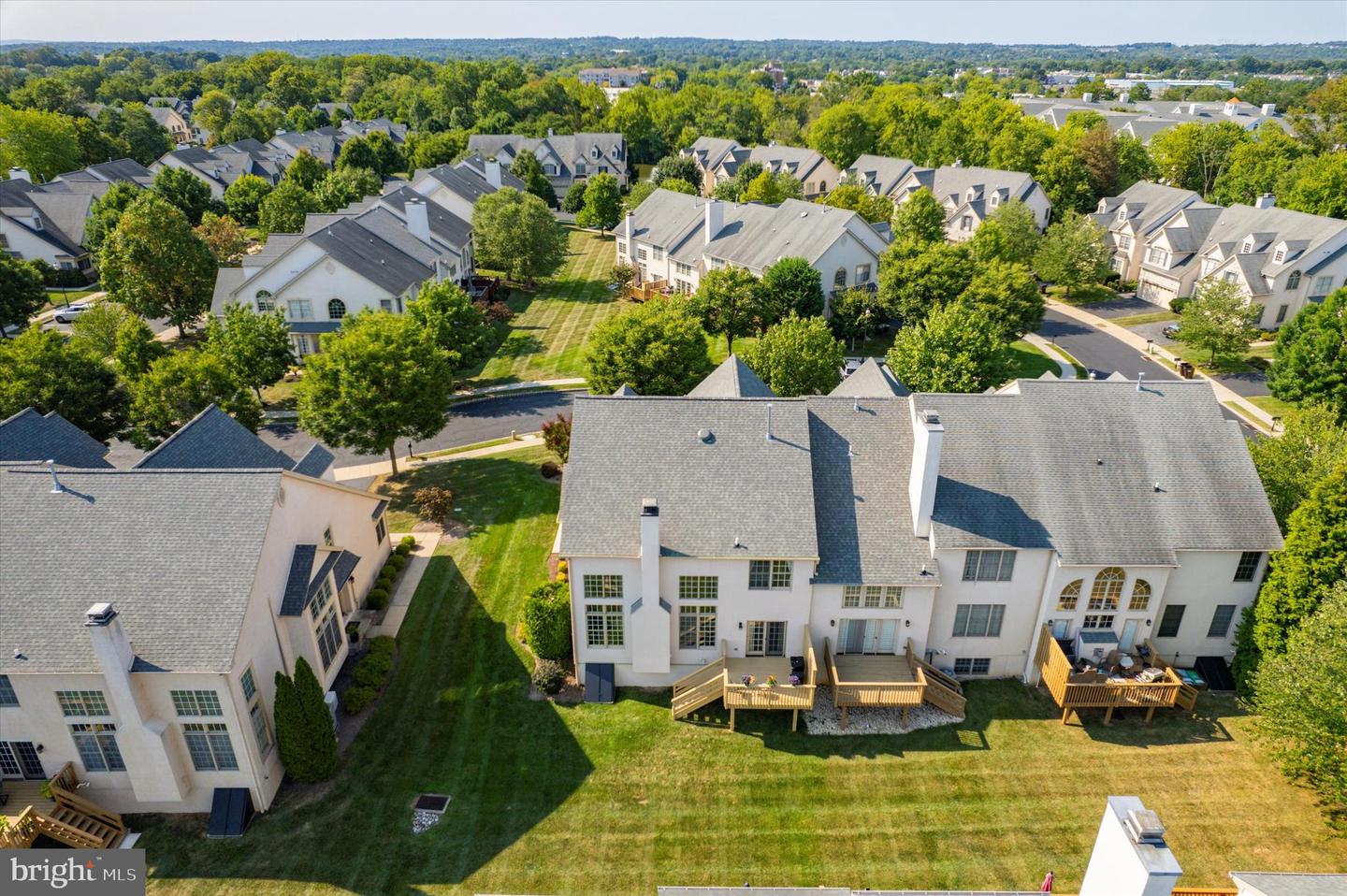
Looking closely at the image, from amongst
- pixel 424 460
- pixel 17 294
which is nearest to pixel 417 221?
pixel 17 294

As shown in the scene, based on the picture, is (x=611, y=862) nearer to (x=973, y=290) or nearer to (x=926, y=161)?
(x=973, y=290)

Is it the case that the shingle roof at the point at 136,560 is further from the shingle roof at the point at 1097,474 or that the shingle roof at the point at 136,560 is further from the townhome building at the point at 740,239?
the townhome building at the point at 740,239

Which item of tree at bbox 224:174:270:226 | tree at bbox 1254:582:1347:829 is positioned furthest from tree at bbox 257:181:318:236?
tree at bbox 1254:582:1347:829

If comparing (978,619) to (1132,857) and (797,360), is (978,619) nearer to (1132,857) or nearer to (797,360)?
(1132,857)

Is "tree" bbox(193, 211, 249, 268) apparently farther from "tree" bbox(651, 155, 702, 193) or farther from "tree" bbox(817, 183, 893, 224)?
"tree" bbox(817, 183, 893, 224)

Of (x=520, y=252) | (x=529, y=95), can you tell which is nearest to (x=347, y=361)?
(x=520, y=252)

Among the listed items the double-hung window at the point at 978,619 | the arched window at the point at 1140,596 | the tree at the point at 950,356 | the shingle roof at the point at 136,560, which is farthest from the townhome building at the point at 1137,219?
the shingle roof at the point at 136,560
